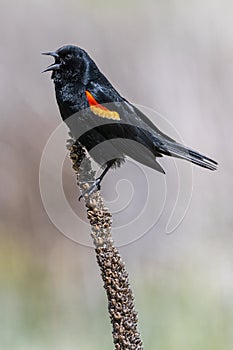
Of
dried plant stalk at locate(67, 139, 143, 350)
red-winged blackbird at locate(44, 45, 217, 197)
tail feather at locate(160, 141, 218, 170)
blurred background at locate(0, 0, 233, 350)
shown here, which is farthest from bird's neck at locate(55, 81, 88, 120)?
blurred background at locate(0, 0, 233, 350)

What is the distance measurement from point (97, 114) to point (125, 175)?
99 cm

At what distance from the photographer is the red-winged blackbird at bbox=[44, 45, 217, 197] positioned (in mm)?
1429

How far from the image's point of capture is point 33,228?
2309 millimetres

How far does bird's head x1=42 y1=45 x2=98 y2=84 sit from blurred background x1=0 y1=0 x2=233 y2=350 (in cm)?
87

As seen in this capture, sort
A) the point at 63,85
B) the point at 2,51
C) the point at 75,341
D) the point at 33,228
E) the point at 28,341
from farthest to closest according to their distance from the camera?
1. the point at 2,51
2. the point at 33,228
3. the point at 75,341
4. the point at 28,341
5. the point at 63,85

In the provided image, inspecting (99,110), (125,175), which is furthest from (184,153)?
(125,175)

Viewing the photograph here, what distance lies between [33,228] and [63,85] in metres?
0.94

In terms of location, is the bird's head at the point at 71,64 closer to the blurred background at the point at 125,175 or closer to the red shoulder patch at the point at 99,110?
the red shoulder patch at the point at 99,110

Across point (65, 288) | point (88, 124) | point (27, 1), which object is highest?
point (27, 1)

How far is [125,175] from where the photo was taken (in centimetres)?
245

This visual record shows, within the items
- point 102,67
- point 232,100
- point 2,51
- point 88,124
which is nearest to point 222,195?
point 232,100

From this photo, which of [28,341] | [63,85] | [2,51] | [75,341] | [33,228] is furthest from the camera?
[2,51]

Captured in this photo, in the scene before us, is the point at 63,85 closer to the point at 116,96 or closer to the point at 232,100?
the point at 116,96

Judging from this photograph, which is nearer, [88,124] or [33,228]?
[88,124]
